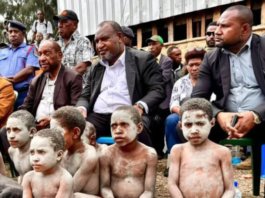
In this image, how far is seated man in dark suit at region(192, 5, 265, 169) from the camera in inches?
144

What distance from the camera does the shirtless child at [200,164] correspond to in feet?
9.73

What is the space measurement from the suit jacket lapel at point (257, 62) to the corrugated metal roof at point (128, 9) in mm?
5149

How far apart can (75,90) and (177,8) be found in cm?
599

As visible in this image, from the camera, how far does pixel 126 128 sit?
3234 mm

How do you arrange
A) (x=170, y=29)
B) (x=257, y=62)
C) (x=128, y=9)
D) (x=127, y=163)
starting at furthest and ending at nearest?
(x=128, y=9) < (x=170, y=29) < (x=257, y=62) < (x=127, y=163)

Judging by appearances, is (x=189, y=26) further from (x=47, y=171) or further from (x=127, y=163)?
(x=47, y=171)

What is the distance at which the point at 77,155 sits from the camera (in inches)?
130

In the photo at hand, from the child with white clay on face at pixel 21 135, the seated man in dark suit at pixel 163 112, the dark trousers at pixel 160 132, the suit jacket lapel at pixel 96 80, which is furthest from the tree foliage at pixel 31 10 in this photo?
the child with white clay on face at pixel 21 135

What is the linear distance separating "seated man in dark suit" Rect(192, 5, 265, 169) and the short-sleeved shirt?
2.16 metres

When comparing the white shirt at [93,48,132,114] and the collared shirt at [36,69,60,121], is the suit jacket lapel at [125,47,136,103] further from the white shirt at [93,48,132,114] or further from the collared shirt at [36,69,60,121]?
the collared shirt at [36,69,60,121]

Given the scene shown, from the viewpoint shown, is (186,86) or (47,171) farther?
(186,86)

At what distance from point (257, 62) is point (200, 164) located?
1183 millimetres

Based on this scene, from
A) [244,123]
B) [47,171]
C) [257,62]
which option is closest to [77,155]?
[47,171]

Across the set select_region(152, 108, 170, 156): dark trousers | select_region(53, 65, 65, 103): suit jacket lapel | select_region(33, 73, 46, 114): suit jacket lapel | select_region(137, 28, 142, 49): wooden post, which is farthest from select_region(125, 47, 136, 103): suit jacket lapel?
select_region(137, 28, 142, 49): wooden post
